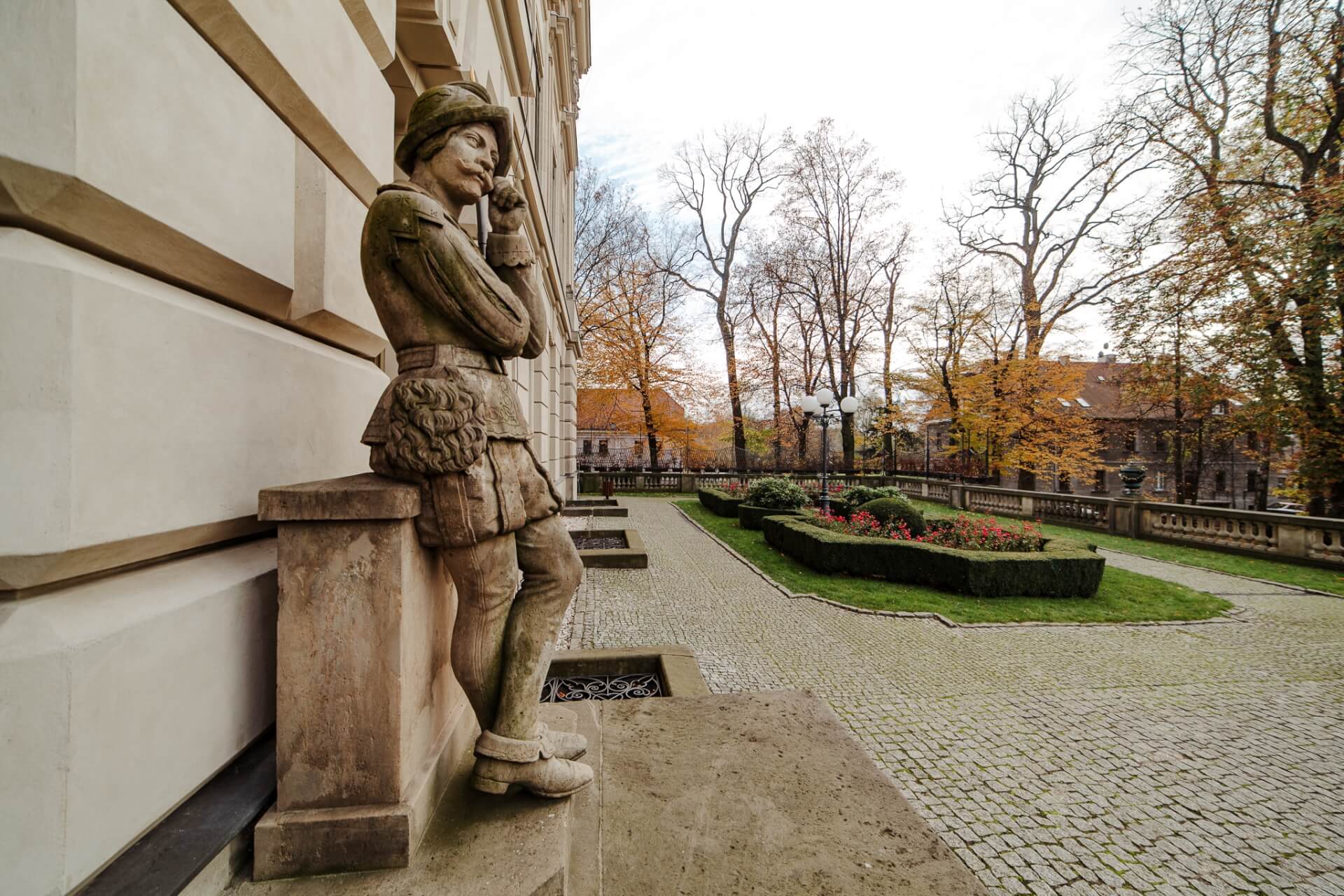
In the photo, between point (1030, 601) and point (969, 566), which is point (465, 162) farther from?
point (1030, 601)

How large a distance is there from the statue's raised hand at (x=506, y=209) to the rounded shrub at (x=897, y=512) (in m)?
11.0

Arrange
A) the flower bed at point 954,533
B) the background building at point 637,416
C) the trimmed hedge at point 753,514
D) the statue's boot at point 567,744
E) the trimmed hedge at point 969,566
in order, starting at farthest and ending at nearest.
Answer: the background building at point 637,416, the trimmed hedge at point 753,514, the flower bed at point 954,533, the trimmed hedge at point 969,566, the statue's boot at point 567,744

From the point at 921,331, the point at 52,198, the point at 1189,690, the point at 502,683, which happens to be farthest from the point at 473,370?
the point at 921,331

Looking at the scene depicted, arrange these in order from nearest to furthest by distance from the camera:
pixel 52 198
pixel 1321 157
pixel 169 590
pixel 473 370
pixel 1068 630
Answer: pixel 52 198 → pixel 169 590 → pixel 473 370 → pixel 1068 630 → pixel 1321 157

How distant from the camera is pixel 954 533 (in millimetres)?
10516

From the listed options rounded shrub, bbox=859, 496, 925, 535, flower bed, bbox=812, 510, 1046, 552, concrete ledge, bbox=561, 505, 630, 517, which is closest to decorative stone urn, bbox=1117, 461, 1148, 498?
flower bed, bbox=812, 510, 1046, 552

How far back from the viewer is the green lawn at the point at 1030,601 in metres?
7.62

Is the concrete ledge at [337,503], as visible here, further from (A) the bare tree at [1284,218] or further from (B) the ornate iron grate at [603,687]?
(A) the bare tree at [1284,218]

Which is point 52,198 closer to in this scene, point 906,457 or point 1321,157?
point 1321,157

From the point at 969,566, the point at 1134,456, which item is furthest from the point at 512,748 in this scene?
the point at 1134,456

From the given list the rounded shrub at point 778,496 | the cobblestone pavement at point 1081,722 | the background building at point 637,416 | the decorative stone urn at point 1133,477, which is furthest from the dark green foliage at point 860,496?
the background building at point 637,416

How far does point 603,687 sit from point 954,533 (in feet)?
28.8

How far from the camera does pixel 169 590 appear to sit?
1.34 meters

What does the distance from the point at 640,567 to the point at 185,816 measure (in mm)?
8413
